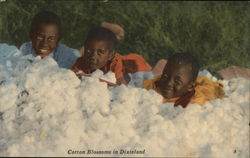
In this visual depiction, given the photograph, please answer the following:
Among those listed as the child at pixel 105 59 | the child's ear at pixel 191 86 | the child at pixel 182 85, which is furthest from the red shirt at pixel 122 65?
the child's ear at pixel 191 86

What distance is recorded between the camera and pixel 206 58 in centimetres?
274

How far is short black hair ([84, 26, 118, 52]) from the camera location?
8.51 feet

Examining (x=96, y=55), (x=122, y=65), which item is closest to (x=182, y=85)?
(x=122, y=65)

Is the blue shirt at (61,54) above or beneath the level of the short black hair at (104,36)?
beneath

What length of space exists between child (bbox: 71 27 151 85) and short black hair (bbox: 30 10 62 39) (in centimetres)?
16

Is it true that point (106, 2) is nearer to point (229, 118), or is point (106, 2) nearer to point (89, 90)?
point (89, 90)

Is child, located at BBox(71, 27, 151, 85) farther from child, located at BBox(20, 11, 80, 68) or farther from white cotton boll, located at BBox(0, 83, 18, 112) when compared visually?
white cotton boll, located at BBox(0, 83, 18, 112)

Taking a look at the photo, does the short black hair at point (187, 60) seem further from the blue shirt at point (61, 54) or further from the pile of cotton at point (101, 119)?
the blue shirt at point (61, 54)

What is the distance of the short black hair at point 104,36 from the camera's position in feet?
8.51

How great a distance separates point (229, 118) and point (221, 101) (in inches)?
3.4

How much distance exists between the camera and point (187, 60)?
2547 mm

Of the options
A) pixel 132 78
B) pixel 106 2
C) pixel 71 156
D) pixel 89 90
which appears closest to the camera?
pixel 71 156

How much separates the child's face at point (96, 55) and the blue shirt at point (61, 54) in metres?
0.08

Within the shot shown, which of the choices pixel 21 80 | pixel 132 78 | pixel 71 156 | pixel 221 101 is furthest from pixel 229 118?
pixel 21 80
